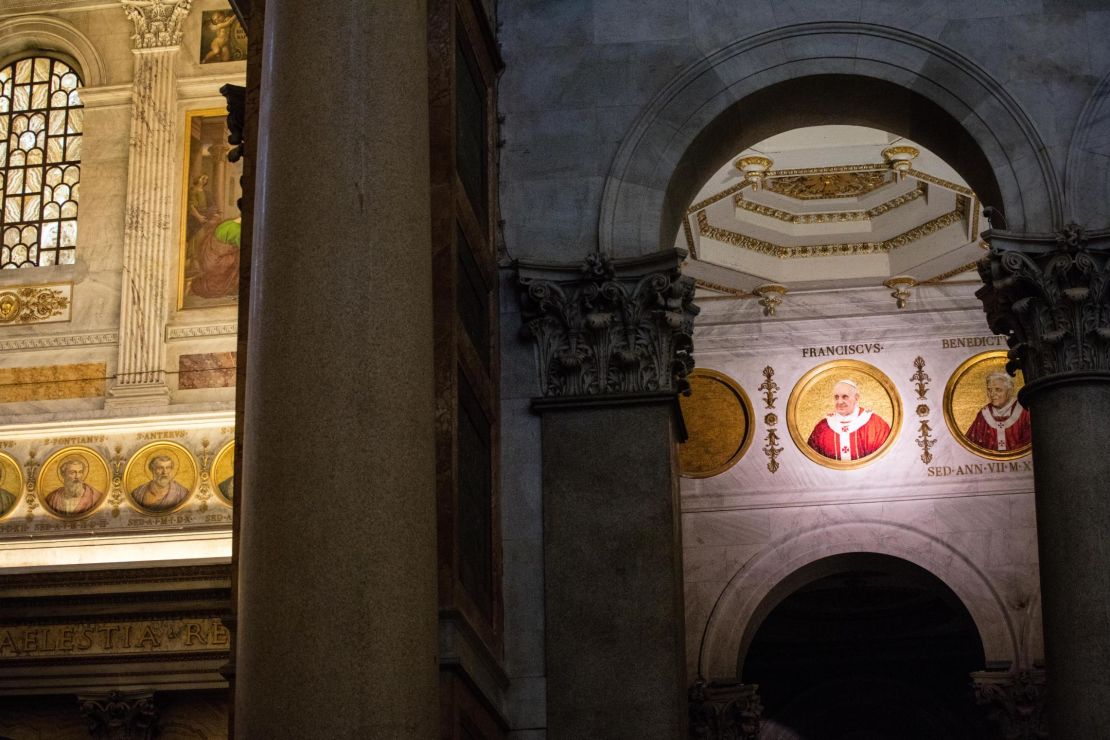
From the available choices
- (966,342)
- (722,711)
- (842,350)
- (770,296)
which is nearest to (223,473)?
(722,711)

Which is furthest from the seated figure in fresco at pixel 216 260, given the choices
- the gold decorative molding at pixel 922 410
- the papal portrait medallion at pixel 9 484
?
the gold decorative molding at pixel 922 410

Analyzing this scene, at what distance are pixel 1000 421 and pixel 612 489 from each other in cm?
992

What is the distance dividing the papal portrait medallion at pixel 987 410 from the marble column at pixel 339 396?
13573 mm

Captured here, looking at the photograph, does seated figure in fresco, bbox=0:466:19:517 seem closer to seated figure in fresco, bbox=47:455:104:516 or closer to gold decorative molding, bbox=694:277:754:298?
seated figure in fresco, bbox=47:455:104:516

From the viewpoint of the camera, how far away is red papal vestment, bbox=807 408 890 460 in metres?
20.5

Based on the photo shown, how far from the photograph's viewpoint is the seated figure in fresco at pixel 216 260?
1994 centimetres

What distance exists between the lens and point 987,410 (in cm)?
2042

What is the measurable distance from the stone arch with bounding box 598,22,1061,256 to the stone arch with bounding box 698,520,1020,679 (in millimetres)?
7782

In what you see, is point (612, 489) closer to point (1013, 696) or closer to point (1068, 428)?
point (1068, 428)

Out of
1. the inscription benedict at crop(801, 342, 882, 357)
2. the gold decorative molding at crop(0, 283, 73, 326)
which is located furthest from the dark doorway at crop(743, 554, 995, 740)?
the gold decorative molding at crop(0, 283, 73, 326)

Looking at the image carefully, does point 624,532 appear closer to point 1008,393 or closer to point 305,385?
point 305,385

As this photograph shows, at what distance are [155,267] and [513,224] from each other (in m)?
8.68

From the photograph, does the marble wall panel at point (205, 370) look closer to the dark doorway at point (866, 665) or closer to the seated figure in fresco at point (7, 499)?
the seated figure in fresco at point (7, 499)

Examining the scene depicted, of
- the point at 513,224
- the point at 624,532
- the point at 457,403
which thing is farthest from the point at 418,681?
the point at 513,224
